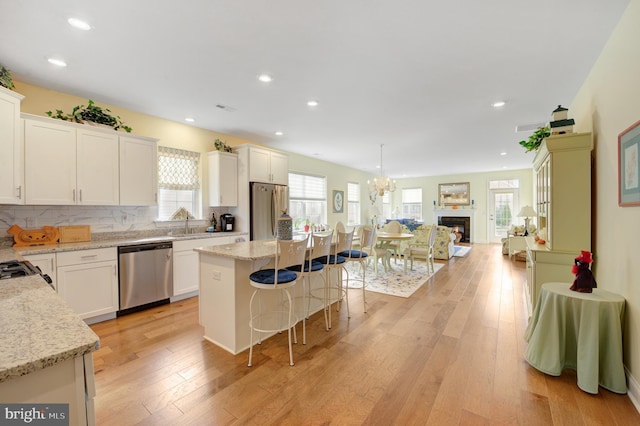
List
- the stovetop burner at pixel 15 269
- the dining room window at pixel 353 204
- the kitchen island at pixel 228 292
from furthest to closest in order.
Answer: the dining room window at pixel 353 204 → the kitchen island at pixel 228 292 → the stovetop burner at pixel 15 269

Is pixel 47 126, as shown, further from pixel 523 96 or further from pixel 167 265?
pixel 523 96

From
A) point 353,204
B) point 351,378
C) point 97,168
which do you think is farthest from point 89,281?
point 353,204

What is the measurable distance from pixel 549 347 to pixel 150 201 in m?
4.70

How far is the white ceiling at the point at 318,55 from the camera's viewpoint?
78.0 inches

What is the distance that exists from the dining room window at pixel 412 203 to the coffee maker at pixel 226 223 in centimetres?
874

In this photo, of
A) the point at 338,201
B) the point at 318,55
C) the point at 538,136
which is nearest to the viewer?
the point at 318,55

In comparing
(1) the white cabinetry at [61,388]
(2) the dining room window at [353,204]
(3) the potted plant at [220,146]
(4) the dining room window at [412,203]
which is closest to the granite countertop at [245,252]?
(1) the white cabinetry at [61,388]

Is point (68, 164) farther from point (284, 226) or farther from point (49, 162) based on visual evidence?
point (284, 226)

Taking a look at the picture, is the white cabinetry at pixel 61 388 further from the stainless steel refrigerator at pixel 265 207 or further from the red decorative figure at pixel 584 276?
the stainless steel refrigerator at pixel 265 207

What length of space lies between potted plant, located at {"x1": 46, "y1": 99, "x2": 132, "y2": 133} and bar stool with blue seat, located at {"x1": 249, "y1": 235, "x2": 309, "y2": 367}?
9.45 feet

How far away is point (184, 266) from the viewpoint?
13.0ft

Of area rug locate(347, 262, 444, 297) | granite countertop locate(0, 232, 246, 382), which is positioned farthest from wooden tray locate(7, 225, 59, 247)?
area rug locate(347, 262, 444, 297)

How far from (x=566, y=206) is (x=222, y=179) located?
4.58 m

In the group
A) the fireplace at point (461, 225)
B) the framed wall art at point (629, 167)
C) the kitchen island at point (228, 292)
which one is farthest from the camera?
the fireplace at point (461, 225)
